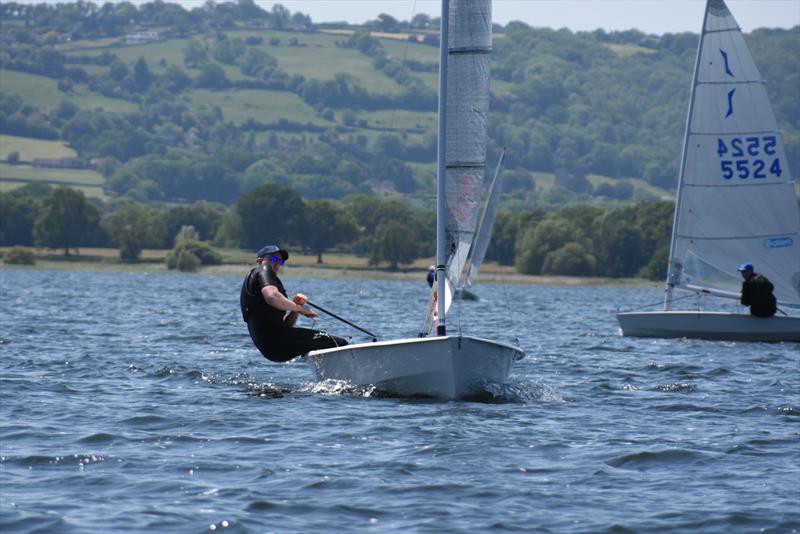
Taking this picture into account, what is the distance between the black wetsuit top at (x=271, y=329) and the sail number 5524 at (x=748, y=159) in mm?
18836

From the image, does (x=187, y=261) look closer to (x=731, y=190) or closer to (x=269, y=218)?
(x=269, y=218)

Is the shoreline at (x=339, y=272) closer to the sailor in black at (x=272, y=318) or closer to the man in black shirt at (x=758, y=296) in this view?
the man in black shirt at (x=758, y=296)

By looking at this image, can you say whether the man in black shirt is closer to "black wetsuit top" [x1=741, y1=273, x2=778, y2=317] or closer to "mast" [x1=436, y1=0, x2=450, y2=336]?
"black wetsuit top" [x1=741, y1=273, x2=778, y2=317]

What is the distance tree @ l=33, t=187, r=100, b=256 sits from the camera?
14400 centimetres

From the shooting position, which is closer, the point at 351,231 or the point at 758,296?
the point at 758,296

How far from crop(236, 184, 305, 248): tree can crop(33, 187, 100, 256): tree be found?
54.4 feet

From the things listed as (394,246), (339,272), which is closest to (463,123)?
(339,272)

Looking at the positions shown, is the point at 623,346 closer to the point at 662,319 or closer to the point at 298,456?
the point at 662,319

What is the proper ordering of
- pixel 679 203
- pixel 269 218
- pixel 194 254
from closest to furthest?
pixel 679 203 < pixel 194 254 < pixel 269 218

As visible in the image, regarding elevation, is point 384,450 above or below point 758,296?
below


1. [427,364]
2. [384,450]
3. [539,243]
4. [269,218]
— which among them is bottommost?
[539,243]

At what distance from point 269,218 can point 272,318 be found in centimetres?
12898

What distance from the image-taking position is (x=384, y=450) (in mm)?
14938

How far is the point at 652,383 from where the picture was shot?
2303 centimetres
